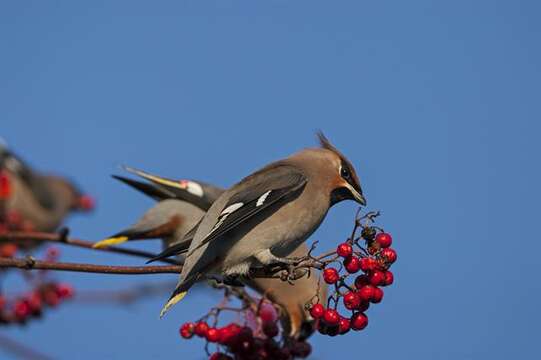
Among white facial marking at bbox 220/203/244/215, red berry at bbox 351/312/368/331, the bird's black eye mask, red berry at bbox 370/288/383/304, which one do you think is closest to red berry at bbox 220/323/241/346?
white facial marking at bbox 220/203/244/215

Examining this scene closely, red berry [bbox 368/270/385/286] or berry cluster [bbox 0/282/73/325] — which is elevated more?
berry cluster [bbox 0/282/73/325]

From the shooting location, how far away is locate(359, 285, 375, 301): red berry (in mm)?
3170

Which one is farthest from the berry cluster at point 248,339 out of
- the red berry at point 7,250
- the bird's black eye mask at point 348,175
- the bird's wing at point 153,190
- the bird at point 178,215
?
the red berry at point 7,250

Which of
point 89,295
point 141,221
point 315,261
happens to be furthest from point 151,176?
point 315,261

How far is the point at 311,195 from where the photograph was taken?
13.0 feet

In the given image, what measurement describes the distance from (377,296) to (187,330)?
0.92 meters

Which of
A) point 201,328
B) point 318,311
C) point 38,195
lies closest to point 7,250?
point 201,328

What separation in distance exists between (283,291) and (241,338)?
1.27m

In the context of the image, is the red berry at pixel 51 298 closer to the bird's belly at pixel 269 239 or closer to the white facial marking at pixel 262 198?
the bird's belly at pixel 269 239

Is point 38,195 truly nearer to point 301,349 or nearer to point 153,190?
point 153,190

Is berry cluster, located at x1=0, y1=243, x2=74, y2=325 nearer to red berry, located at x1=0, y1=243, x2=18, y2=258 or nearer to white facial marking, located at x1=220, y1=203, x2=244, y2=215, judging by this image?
red berry, located at x1=0, y1=243, x2=18, y2=258

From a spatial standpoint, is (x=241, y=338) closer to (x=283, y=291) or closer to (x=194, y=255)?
(x=194, y=255)

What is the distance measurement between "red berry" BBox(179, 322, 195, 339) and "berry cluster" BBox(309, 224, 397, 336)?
2.22ft

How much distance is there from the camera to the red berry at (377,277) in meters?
3.17
